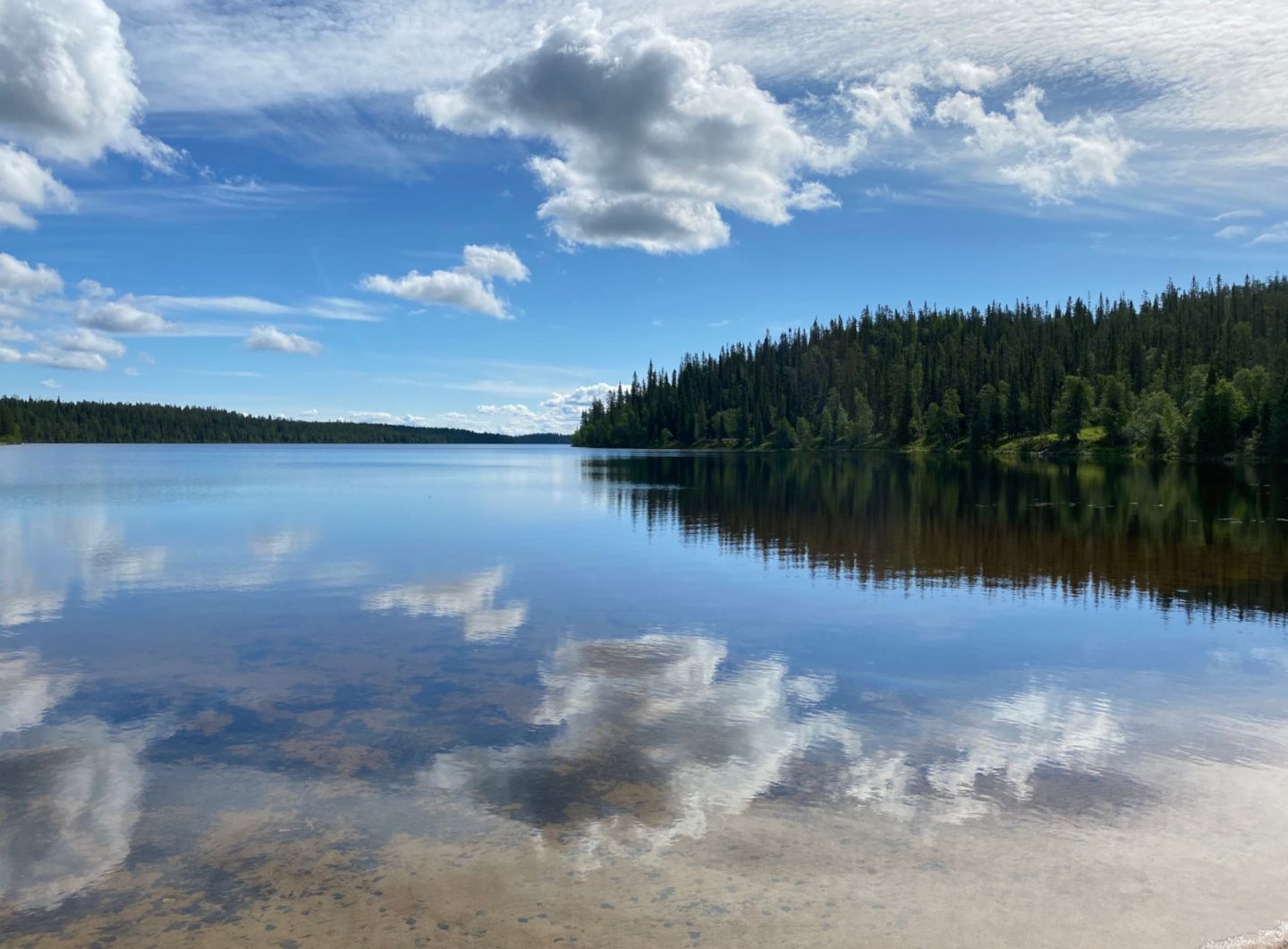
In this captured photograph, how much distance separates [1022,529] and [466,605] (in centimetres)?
3282

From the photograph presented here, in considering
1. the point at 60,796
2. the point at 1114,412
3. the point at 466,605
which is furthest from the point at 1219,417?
the point at 60,796

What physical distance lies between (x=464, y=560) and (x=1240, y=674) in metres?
26.8

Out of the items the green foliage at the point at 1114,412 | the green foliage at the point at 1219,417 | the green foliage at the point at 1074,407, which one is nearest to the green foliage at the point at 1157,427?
the green foliage at the point at 1219,417

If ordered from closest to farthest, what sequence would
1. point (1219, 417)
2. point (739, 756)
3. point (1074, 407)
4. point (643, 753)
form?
1. point (739, 756)
2. point (643, 753)
3. point (1219, 417)
4. point (1074, 407)

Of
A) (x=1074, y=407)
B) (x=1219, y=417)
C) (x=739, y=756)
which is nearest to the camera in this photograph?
(x=739, y=756)

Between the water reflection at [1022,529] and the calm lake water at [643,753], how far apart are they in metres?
0.59

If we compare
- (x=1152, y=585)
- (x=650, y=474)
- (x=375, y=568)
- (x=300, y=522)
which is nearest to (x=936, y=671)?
(x=1152, y=585)

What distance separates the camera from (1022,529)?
155ft

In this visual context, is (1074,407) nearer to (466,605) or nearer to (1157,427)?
(1157,427)

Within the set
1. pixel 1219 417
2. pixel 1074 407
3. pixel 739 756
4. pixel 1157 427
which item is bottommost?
pixel 739 756

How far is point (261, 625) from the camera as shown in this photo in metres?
24.0

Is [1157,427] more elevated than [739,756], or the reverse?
[1157,427]

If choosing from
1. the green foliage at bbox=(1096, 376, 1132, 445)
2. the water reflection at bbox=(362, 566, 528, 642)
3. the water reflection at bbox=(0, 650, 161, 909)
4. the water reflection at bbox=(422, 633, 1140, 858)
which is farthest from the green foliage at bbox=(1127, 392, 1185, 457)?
the water reflection at bbox=(0, 650, 161, 909)

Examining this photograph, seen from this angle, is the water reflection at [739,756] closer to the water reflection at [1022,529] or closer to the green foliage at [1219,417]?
the water reflection at [1022,529]
